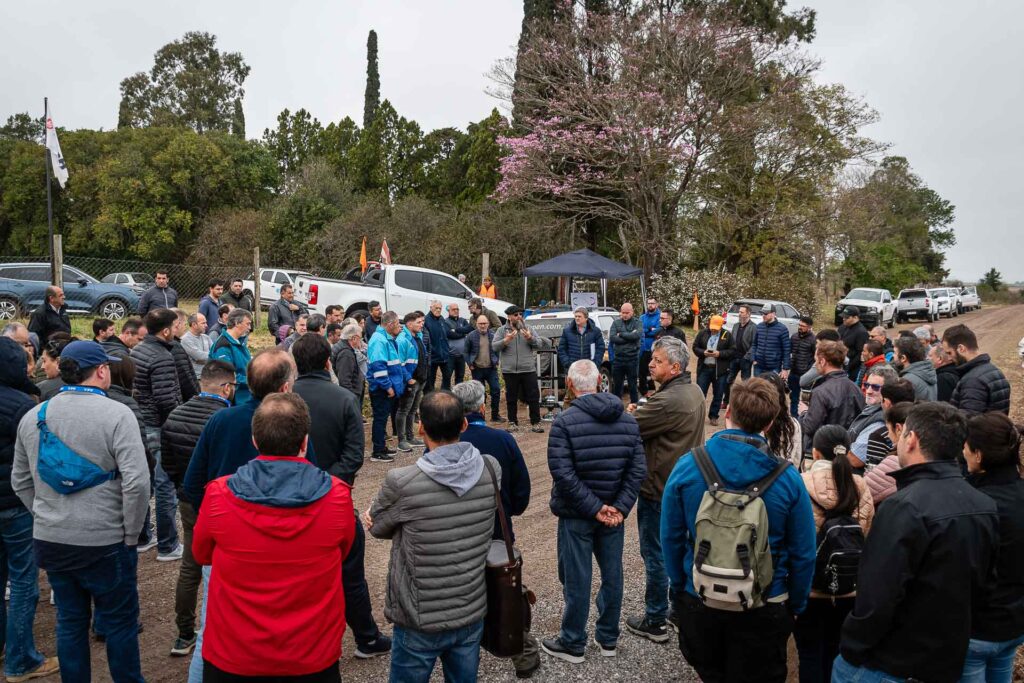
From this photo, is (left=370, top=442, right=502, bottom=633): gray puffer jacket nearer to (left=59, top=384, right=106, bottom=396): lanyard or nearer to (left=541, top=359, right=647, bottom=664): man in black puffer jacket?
(left=541, top=359, right=647, bottom=664): man in black puffer jacket

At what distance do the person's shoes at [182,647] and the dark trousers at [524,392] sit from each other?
Result: 6.33 metres

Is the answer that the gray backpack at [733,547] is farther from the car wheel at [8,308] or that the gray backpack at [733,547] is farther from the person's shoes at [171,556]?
the car wheel at [8,308]

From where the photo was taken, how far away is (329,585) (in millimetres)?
2545

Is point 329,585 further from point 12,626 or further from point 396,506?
point 12,626

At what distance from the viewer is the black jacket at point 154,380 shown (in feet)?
17.9

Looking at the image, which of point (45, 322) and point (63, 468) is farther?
point (45, 322)

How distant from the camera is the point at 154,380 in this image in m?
5.48

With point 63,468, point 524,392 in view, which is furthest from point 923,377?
point 63,468

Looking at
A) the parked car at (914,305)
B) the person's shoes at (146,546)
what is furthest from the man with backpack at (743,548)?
the parked car at (914,305)

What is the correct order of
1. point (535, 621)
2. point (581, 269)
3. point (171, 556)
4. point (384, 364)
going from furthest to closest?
point (581, 269) < point (384, 364) < point (171, 556) < point (535, 621)

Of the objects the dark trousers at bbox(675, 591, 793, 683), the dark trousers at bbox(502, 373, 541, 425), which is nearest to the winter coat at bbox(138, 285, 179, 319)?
the dark trousers at bbox(502, 373, 541, 425)

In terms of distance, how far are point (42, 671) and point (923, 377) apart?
697 cm

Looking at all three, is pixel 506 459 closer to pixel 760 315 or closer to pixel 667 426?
pixel 667 426

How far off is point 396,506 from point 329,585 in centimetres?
43
